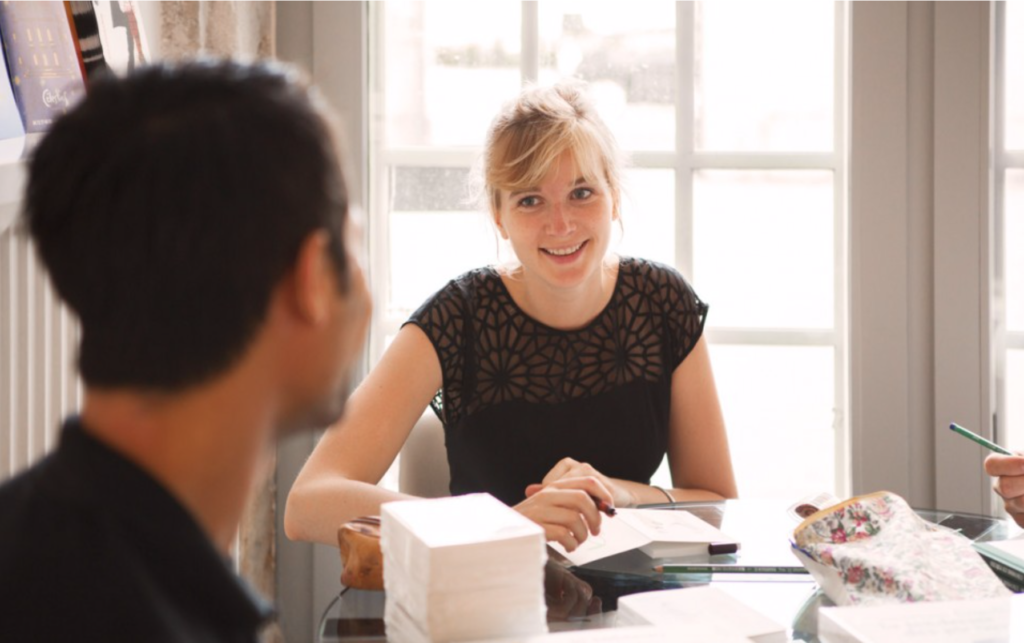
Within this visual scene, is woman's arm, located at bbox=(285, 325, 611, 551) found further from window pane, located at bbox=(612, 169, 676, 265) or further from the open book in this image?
window pane, located at bbox=(612, 169, 676, 265)

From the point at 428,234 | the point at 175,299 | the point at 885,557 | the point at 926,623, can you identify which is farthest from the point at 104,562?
the point at 428,234

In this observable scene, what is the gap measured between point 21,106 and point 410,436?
0.92m

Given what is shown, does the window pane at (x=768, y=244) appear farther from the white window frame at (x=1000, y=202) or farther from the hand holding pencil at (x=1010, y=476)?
the hand holding pencil at (x=1010, y=476)

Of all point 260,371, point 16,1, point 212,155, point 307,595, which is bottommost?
point 307,595

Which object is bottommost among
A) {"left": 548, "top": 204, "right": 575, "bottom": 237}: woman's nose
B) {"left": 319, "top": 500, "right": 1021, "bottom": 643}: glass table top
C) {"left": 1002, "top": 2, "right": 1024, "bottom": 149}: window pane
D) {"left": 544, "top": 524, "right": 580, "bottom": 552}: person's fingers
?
{"left": 319, "top": 500, "right": 1021, "bottom": 643}: glass table top

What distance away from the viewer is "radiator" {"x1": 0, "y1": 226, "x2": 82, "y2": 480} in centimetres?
161

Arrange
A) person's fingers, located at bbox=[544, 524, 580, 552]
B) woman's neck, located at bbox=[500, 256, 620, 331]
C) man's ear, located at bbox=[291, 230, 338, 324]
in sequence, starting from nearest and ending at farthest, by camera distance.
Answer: man's ear, located at bbox=[291, 230, 338, 324] < person's fingers, located at bbox=[544, 524, 580, 552] < woman's neck, located at bbox=[500, 256, 620, 331]

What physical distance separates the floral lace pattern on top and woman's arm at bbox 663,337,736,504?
4cm

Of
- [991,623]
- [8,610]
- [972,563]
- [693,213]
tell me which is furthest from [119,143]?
[693,213]

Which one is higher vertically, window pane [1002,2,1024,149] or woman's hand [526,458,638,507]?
window pane [1002,2,1024,149]

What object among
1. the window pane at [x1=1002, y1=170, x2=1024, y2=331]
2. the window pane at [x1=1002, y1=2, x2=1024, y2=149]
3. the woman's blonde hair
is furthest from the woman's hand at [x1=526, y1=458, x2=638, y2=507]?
the window pane at [x1=1002, y1=2, x2=1024, y2=149]

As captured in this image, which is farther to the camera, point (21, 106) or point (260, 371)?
point (21, 106)

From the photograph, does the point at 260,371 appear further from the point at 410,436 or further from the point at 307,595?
the point at 307,595

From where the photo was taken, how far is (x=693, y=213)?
283 cm
